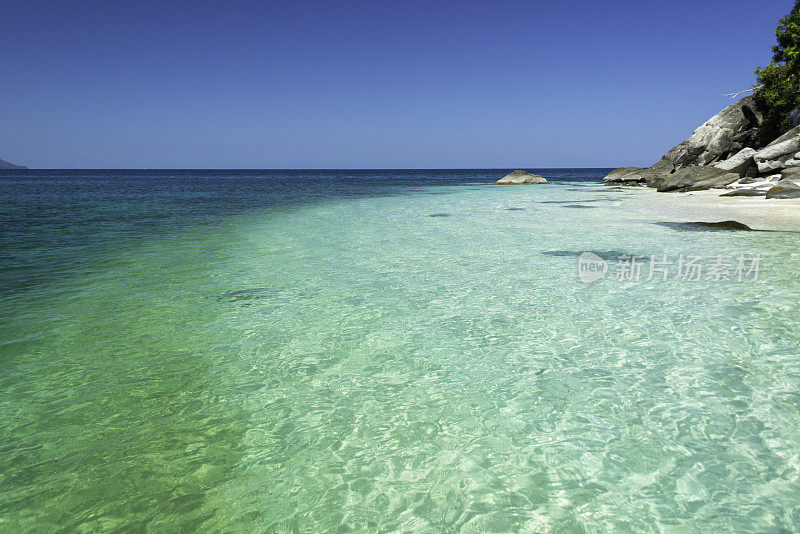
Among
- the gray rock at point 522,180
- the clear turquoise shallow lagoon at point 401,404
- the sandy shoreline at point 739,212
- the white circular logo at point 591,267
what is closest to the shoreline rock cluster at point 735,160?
the sandy shoreline at point 739,212

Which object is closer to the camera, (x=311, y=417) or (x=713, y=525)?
(x=713, y=525)

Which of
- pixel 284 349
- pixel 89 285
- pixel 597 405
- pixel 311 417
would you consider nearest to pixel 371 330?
pixel 284 349

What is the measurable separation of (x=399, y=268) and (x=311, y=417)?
16.5 feet

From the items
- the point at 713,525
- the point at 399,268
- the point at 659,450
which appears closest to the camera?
the point at 713,525

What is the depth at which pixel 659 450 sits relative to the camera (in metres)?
2.79

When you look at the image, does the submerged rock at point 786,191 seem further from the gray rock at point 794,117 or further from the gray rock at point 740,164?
the gray rock at point 794,117

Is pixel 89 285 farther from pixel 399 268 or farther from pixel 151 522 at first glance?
pixel 151 522

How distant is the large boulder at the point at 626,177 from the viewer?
4184 cm

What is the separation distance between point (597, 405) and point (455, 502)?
59.1 inches

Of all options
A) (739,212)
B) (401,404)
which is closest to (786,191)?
(739,212)

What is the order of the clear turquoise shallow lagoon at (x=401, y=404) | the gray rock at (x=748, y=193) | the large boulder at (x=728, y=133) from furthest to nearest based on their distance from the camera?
the large boulder at (x=728, y=133) < the gray rock at (x=748, y=193) < the clear turquoise shallow lagoon at (x=401, y=404)

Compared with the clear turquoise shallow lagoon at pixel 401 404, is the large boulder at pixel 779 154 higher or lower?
higher

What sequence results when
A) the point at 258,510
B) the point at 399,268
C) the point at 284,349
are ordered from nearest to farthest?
the point at 258,510, the point at 284,349, the point at 399,268

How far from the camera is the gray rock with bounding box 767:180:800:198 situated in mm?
16875
